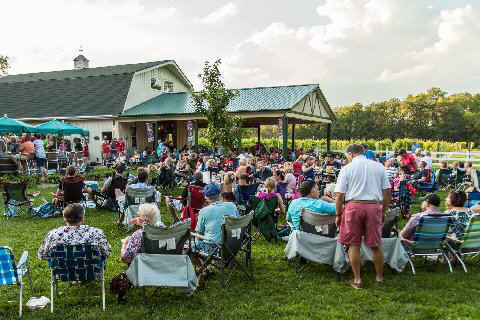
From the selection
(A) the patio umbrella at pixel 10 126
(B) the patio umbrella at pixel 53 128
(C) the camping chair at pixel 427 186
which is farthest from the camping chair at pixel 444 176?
(A) the patio umbrella at pixel 10 126

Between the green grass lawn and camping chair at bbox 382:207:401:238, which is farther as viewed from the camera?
camping chair at bbox 382:207:401:238

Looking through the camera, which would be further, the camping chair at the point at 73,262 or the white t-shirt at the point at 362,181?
the white t-shirt at the point at 362,181

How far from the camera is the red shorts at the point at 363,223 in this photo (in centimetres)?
436

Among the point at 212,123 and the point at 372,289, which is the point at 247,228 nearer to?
the point at 372,289

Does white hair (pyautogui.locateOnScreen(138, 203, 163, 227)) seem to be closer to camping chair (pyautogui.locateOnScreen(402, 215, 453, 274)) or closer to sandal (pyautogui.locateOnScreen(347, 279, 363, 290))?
sandal (pyautogui.locateOnScreen(347, 279, 363, 290))

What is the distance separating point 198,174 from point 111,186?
2576mm

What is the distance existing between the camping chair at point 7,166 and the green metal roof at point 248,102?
969 centimetres

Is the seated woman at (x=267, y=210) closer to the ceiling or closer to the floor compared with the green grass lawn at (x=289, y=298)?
closer to the ceiling

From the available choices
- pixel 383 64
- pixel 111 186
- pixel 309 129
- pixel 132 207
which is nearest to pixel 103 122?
pixel 111 186

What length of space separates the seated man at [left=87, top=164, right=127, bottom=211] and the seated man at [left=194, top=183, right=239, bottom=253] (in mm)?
4046

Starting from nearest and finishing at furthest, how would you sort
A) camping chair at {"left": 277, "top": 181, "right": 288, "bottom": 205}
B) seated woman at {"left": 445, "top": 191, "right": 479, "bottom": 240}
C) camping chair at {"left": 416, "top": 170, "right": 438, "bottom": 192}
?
seated woman at {"left": 445, "top": 191, "right": 479, "bottom": 240}
camping chair at {"left": 277, "top": 181, "right": 288, "bottom": 205}
camping chair at {"left": 416, "top": 170, "right": 438, "bottom": 192}

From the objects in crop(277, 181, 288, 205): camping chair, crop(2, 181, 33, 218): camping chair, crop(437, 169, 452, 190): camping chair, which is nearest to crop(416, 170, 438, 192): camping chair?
crop(437, 169, 452, 190): camping chair

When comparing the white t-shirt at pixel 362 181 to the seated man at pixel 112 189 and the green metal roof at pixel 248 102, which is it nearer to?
the seated man at pixel 112 189

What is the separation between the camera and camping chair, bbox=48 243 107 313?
12.8 ft
